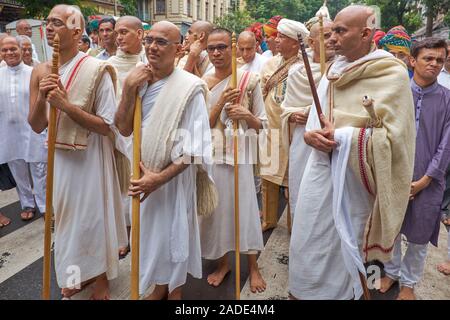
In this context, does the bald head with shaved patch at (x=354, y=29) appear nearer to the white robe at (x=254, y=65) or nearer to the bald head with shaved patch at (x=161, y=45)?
the bald head with shaved patch at (x=161, y=45)

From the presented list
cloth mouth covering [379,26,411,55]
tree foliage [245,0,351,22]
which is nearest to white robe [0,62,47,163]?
cloth mouth covering [379,26,411,55]

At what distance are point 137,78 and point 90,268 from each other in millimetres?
1635

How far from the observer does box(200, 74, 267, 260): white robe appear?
332 centimetres

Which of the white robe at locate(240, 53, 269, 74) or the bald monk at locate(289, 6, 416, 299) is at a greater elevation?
the white robe at locate(240, 53, 269, 74)

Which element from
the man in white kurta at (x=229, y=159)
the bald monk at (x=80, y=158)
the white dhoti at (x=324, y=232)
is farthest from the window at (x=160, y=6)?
the white dhoti at (x=324, y=232)

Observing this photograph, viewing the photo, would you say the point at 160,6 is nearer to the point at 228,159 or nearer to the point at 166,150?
the point at 228,159

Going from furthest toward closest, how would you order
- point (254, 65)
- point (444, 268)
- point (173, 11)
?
point (173, 11), point (254, 65), point (444, 268)

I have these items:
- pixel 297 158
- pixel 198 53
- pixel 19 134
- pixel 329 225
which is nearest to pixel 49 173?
pixel 198 53

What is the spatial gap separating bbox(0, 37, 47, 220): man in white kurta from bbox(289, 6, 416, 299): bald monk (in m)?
3.60

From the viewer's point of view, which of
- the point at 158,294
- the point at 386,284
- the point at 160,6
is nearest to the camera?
the point at 158,294

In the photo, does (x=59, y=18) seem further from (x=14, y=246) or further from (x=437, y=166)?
(x=437, y=166)

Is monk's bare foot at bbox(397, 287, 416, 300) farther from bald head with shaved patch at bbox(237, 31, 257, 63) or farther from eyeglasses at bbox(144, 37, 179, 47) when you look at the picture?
bald head with shaved patch at bbox(237, 31, 257, 63)

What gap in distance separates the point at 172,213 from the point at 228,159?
756 millimetres

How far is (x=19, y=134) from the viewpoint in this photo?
4738mm
